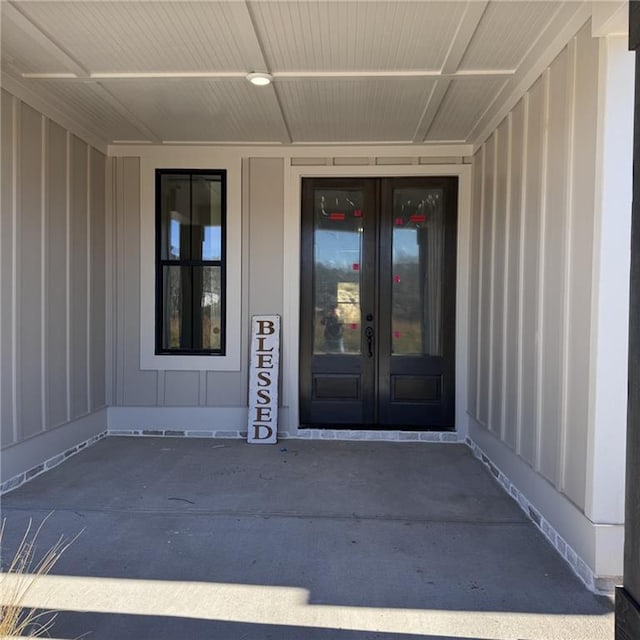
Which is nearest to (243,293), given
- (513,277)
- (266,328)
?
(266,328)

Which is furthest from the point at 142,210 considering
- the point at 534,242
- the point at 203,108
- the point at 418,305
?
the point at 534,242

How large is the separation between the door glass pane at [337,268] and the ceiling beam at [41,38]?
2355 mm

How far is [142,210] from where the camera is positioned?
4.93 meters

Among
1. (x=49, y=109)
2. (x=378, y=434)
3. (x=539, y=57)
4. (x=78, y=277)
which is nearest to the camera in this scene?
(x=539, y=57)

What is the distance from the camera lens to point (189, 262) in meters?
4.98

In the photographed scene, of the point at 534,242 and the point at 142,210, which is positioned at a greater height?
the point at 142,210

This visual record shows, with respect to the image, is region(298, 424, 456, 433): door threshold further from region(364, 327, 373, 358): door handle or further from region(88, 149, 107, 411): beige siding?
region(88, 149, 107, 411): beige siding

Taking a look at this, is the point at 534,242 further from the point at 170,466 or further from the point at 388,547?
the point at 170,466

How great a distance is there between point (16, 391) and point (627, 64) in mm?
4140

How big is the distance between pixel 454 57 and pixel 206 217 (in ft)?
9.24

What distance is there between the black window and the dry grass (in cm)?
226

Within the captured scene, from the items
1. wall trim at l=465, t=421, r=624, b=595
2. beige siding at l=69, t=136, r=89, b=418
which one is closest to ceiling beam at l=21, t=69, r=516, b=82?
beige siding at l=69, t=136, r=89, b=418

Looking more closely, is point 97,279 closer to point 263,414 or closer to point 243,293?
point 243,293

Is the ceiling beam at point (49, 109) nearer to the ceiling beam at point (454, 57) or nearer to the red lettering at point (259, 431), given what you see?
the ceiling beam at point (454, 57)
